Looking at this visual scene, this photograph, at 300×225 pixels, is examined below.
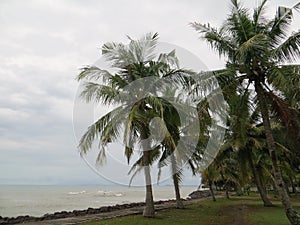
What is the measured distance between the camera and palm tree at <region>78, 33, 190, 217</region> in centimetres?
1321

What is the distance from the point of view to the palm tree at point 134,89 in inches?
520

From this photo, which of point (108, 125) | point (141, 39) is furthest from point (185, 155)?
point (141, 39)

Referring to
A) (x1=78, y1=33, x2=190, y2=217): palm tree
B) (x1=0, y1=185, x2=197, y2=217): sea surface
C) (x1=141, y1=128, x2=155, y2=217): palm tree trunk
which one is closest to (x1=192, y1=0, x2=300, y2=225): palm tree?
(x1=78, y1=33, x2=190, y2=217): palm tree

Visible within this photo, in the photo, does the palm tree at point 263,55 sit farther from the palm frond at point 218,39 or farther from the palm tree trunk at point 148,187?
the palm tree trunk at point 148,187

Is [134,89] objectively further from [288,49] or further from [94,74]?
[288,49]

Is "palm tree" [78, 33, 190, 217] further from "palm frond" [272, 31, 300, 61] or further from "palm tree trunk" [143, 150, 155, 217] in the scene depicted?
"palm frond" [272, 31, 300, 61]

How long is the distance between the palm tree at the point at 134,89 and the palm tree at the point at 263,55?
8.77ft

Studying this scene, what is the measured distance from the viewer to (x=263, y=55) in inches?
434

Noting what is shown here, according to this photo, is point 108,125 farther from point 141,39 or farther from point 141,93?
point 141,39

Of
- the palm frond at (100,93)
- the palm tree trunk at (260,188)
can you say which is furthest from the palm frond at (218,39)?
the palm tree trunk at (260,188)

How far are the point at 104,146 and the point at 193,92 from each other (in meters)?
4.16

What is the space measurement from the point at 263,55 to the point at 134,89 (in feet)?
17.9

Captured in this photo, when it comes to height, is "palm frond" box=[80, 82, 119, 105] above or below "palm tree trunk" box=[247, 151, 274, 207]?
above

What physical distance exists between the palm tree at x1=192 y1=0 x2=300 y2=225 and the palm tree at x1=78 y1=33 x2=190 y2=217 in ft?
8.77
